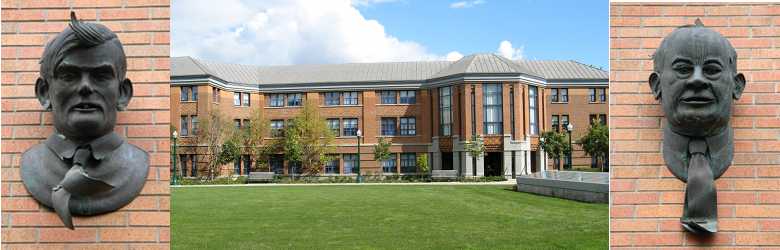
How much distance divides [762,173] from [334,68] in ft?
144

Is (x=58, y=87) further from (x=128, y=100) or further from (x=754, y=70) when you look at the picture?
(x=754, y=70)

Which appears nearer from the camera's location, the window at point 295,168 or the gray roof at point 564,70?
the window at point 295,168

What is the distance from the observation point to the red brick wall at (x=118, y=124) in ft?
11.9

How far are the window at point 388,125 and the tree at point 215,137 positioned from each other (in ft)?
37.6

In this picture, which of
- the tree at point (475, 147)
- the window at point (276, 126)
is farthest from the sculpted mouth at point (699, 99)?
the window at point (276, 126)

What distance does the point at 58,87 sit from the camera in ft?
10.8

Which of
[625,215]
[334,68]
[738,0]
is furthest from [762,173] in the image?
[334,68]

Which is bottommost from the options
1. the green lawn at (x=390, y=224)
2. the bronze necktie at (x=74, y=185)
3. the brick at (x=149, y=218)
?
the green lawn at (x=390, y=224)

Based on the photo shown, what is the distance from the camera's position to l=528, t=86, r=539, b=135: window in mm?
40581

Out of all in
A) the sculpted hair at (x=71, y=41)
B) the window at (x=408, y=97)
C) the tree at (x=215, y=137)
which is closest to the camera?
the sculpted hair at (x=71, y=41)

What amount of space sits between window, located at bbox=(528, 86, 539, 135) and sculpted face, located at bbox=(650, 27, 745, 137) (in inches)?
1482

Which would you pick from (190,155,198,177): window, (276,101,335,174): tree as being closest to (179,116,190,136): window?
(190,155,198,177): window

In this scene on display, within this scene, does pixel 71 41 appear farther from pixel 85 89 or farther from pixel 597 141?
pixel 597 141

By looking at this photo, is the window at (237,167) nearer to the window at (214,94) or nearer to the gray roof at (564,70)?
the window at (214,94)
